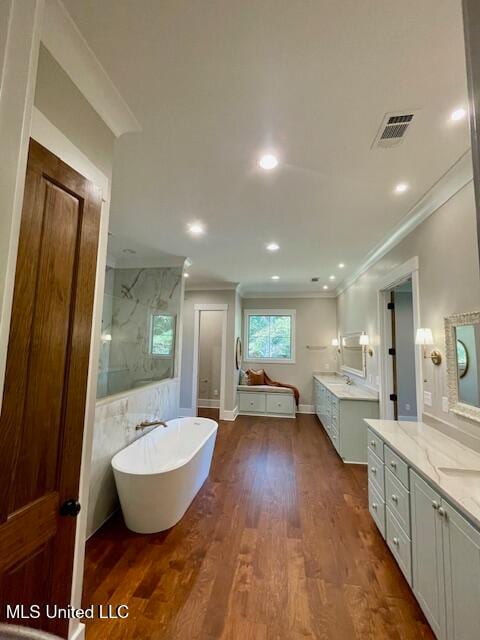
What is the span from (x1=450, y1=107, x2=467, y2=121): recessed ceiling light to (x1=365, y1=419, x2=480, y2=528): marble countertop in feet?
6.60

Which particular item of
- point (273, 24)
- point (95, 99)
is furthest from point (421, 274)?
point (95, 99)

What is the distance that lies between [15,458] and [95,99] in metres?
1.70

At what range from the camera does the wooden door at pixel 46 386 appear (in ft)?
3.09

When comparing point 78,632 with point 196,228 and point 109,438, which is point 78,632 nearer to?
point 109,438

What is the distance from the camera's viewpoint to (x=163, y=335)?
4.28m

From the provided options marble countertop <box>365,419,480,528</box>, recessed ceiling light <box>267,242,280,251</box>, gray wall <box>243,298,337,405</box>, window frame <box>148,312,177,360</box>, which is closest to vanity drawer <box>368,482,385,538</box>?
marble countertop <box>365,419,480,528</box>

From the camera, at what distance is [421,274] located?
8.69ft

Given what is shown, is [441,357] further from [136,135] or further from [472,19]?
[136,135]

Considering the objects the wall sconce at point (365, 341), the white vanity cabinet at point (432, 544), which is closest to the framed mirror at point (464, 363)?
the white vanity cabinet at point (432, 544)

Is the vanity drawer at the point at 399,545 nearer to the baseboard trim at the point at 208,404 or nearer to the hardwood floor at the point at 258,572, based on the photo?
the hardwood floor at the point at 258,572

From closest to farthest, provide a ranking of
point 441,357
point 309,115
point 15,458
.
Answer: point 15,458, point 309,115, point 441,357

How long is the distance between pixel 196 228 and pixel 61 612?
306cm

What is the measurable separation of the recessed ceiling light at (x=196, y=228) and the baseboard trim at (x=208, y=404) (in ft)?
15.6

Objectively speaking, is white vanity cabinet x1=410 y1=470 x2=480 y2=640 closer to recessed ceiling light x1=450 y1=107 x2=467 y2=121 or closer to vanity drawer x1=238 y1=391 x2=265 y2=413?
recessed ceiling light x1=450 y1=107 x2=467 y2=121
